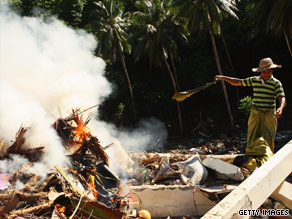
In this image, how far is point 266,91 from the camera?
3.88m

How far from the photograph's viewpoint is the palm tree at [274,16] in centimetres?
1405

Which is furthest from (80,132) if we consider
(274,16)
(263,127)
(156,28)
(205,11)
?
(156,28)

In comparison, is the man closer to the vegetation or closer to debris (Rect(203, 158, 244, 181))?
debris (Rect(203, 158, 244, 181))

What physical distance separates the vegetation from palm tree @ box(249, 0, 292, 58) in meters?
A: 0.06

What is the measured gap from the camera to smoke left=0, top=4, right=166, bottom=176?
4922 mm

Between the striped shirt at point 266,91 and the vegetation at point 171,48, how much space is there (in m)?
11.9

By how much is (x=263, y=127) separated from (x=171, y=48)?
47.9ft

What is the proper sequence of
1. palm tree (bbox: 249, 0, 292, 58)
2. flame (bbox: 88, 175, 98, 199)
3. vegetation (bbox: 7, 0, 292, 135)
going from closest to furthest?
flame (bbox: 88, 175, 98, 199), palm tree (bbox: 249, 0, 292, 58), vegetation (bbox: 7, 0, 292, 135)

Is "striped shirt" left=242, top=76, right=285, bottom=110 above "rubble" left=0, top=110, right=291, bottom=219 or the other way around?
above

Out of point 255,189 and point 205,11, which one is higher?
point 205,11

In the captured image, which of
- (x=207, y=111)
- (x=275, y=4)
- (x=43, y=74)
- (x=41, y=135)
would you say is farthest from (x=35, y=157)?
(x=207, y=111)

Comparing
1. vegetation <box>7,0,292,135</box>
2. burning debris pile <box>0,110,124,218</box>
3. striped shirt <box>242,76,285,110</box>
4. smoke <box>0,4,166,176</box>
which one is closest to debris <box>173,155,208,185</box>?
burning debris pile <box>0,110,124,218</box>

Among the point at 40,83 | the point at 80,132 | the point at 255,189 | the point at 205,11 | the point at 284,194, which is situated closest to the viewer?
the point at 255,189

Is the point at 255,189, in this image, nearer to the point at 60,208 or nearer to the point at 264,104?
the point at 60,208
